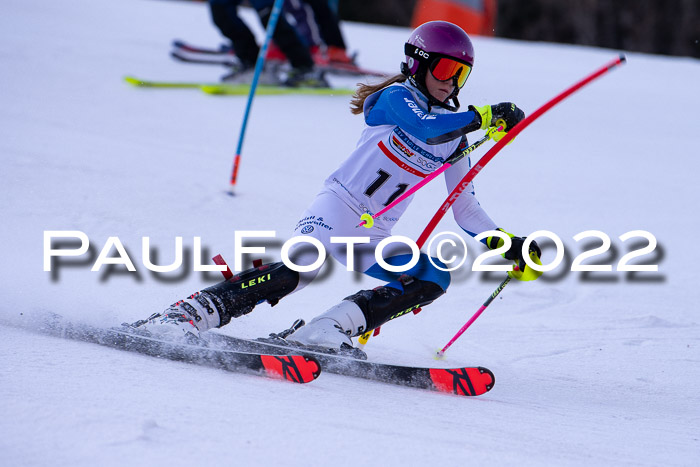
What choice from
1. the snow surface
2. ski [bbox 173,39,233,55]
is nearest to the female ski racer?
the snow surface

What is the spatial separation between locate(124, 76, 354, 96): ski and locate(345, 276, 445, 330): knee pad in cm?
560

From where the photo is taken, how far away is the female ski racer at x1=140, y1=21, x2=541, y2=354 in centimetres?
313

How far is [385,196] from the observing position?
336cm

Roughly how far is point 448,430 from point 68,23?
10.5 m

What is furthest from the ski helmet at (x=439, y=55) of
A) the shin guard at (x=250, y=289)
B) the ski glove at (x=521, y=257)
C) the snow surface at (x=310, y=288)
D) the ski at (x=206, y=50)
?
the ski at (x=206, y=50)

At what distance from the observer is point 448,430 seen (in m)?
2.59

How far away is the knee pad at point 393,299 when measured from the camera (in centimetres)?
328

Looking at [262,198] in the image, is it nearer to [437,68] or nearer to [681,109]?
[437,68]

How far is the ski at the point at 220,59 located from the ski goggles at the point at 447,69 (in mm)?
6408

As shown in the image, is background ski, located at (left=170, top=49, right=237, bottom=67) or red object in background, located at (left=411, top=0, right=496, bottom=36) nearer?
background ski, located at (left=170, top=49, right=237, bottom=67)

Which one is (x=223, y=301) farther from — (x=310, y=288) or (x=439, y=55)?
(x=310, y=288)

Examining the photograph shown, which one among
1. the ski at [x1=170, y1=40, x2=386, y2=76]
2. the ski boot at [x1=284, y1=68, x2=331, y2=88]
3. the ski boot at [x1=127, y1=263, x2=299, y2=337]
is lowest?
the ski boot at [x1=127, y1=263, x2=299, y2=337]

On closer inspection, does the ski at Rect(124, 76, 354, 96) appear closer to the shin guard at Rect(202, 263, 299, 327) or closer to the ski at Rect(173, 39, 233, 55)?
the ski at Rect(173, 39, 233, 55)

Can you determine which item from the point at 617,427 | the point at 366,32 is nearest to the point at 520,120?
the point at 617,427
